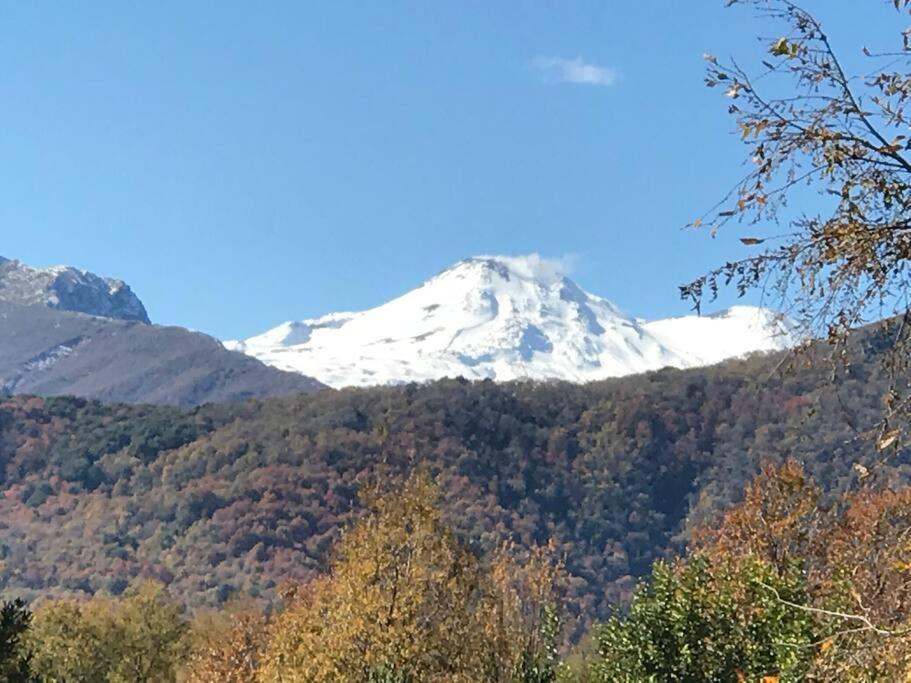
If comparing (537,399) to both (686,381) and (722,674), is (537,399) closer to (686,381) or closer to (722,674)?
(686,381)

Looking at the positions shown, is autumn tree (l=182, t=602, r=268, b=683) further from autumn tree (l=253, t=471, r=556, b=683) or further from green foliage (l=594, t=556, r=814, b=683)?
green foliage (l=594, t=556, r=814, b=683)

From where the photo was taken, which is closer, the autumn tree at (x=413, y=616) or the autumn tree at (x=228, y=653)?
the autumn tree at (x=413, y=616)

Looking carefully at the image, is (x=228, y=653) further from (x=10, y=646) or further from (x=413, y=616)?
(x=10, y=646)

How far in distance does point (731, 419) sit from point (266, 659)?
15141 centimetres

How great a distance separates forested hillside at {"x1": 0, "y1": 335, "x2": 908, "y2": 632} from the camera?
5133 inches

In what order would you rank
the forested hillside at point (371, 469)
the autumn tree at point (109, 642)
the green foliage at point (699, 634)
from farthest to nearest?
the forested hillside at point (371, 469) → the autumn tree at point (109, 642) → the green foliage at point (699, 634)

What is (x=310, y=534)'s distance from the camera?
134 m

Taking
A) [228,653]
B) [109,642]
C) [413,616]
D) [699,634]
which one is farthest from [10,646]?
[109,642]

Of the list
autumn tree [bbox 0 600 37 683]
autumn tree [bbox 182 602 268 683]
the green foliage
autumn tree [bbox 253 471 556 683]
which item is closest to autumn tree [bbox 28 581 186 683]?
autumn tree [bbox 182 602 268 683]

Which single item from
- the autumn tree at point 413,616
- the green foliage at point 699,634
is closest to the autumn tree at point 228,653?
the autumn tree at point 413,616

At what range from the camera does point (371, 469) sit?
145500mm

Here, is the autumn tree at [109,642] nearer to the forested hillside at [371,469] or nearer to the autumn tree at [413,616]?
the autumn tree at [413,616]

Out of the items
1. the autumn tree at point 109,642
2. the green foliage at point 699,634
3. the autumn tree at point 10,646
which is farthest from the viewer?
the autumn tree at point 109,642

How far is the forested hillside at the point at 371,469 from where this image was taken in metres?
130
